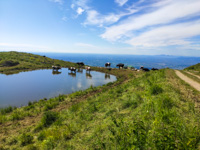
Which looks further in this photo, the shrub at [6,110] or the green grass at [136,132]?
the shrub at [6,110]

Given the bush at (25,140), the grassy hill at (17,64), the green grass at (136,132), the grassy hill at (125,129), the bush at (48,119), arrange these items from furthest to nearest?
the grassy hill at (17,64)
the bush at (48,119)
the bush at (25,140)
the grassy hill at (125,129)
the green grass at (136,132)

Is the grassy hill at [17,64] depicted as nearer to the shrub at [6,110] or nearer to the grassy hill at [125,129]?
the shrub at [6,110]

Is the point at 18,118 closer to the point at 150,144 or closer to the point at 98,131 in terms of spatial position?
the point at 98,131

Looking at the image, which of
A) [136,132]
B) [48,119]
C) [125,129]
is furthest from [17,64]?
[136,132]

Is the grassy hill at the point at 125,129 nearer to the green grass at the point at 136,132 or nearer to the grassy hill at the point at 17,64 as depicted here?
the green grass at the point at 136,132

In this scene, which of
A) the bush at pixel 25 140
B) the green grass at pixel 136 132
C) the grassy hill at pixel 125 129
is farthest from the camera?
the bush at pixel 25 140

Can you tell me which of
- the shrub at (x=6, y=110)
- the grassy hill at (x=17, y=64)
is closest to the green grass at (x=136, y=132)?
the shrub at (x=6, y=110)

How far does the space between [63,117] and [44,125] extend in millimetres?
1632

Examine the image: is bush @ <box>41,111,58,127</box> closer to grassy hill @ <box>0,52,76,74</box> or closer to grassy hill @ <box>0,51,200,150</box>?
grassy hill @ <box>0,51,200,150</box>

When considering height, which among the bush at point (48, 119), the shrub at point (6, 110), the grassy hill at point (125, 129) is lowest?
the shrub at point (6, 110)

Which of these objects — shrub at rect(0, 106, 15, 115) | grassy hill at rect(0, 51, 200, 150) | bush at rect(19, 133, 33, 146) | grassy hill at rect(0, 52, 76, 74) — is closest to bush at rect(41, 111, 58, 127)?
grassy hill at rect(0, 51, 200, 150)

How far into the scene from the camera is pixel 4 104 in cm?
1327

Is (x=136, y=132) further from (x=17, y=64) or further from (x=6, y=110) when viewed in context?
(x=17, y=64)

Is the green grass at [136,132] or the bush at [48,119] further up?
the green grass at [136,132]
